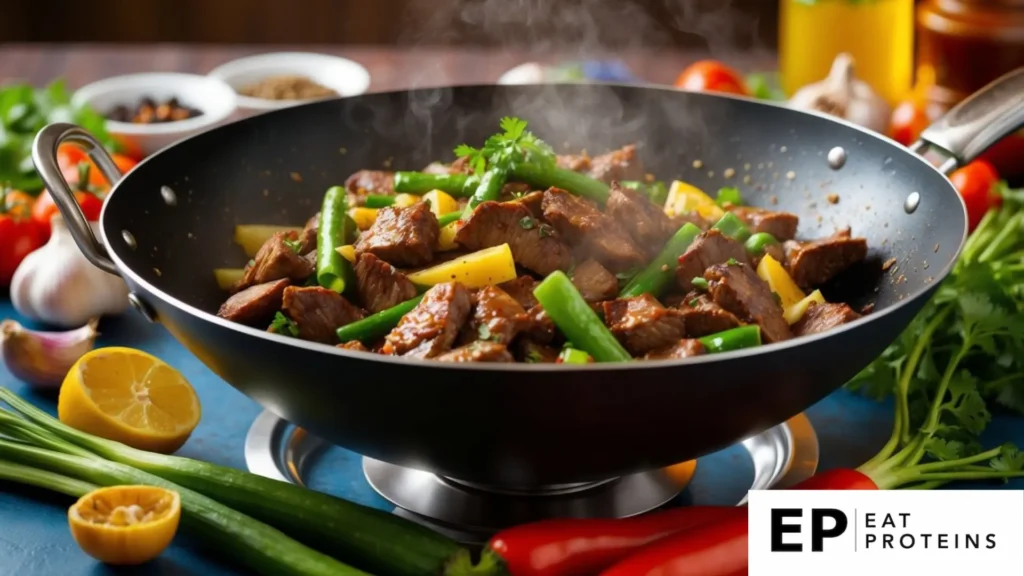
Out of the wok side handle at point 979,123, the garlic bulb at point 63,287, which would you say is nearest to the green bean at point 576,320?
the wok side handle at point 979,123

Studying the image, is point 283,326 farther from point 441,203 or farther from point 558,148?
point 558,148

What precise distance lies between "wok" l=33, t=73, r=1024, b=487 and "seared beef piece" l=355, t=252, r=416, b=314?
436 mm

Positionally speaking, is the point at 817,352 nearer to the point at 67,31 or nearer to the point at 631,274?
the point at 631,274

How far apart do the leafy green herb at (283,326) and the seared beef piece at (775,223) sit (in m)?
1.22

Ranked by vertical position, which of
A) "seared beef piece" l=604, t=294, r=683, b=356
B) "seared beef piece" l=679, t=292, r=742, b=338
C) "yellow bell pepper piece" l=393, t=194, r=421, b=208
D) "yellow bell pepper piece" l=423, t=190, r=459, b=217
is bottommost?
"seared beef piece" l=604, t=294, r=683, b=356

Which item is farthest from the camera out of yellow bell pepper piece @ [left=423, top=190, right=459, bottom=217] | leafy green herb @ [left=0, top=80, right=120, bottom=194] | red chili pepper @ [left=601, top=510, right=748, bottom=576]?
leafy green herb @ [left=0, top=80, right=120, bottom=194]

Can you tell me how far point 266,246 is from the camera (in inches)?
116

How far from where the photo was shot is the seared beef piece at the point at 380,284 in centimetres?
271

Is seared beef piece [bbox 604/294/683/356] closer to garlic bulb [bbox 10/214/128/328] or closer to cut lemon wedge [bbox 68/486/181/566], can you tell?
cut lemon wedge [bbox 68/486/181/566]

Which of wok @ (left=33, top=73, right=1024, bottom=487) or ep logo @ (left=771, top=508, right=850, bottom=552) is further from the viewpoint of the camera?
ep logo @ (left=771, top=508, right=850, bottom=552)

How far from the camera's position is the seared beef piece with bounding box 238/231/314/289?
2852 millimetres

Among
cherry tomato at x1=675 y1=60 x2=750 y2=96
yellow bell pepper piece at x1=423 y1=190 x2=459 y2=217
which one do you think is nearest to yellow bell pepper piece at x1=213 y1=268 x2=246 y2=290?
yellow bell pepper piece at x1=423 y1=190 x2=459 y2=217

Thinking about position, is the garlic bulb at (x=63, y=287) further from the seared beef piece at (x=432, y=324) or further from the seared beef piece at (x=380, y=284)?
the seared beef piece at (x=432, y=324)

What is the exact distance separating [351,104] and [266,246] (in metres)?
0.70
